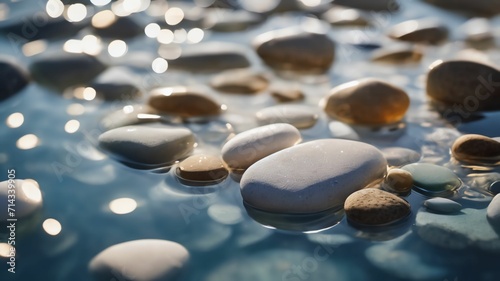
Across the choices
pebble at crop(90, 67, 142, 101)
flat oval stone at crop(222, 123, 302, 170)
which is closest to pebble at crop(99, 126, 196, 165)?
flat oval stone at crop(222, 123, 302, 170)

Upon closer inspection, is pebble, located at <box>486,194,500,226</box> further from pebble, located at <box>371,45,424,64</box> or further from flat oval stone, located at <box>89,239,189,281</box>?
pebble, located at <box>371,45,424,64</box>

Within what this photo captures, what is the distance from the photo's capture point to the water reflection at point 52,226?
5.61 feet

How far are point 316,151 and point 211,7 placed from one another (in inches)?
88.0

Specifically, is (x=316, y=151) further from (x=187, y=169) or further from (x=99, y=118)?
(x=99, y=118)

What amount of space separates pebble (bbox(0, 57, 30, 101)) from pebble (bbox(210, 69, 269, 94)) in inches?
33.9

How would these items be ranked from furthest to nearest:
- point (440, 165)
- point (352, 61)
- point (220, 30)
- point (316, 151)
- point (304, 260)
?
point (220, 30)
point (352, 61)
point (440, 165)
point (316, 151)
point (304, 260)

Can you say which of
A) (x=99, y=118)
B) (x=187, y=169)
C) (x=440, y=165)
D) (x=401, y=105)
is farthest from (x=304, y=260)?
(x=99, y=118)

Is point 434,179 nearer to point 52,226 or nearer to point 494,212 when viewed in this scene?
point 494,212

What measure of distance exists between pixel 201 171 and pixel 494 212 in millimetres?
895

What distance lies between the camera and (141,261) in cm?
152

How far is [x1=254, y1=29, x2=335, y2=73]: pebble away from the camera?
2.99m

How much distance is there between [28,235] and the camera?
1691 mm

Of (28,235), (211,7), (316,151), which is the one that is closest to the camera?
(28,235)

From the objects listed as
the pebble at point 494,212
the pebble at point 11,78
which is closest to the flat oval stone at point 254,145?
the pebble at point 494,212
